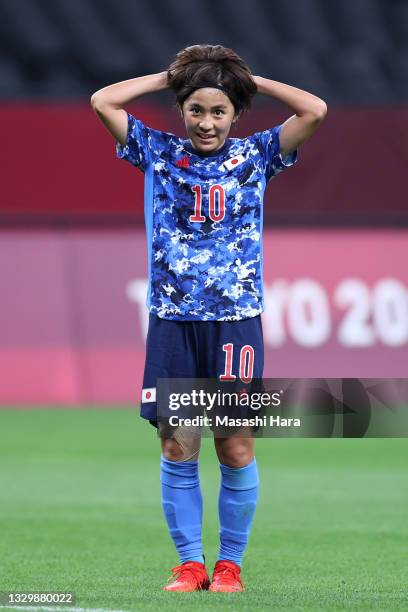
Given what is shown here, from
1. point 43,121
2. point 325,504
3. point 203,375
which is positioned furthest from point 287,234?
point 203,375

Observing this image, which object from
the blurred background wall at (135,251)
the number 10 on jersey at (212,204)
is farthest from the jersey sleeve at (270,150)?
the blurred background wall at (135,251)

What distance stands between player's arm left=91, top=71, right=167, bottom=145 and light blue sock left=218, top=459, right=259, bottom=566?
1.27 m

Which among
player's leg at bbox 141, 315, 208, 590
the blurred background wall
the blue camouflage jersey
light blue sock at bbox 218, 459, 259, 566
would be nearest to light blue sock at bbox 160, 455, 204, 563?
player's leg at bbox 141, 315, 208, 590

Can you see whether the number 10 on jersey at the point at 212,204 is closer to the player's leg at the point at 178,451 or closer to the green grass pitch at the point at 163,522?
the player's leg at the point at 178,451

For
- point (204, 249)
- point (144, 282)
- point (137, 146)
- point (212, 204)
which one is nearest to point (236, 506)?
point (204, 249)

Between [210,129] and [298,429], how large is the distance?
3.82 ft

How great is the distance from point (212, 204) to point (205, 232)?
0.10m

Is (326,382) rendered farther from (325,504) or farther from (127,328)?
(127,328)

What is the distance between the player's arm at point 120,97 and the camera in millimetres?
5121

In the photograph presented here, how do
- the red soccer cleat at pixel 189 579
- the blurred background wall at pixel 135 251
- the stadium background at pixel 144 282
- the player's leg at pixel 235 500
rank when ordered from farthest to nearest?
the blurred background wall at pixel 135 251 → the stadium background at pixel 144 282 → the player's leg at pixel 235 500 → the red soccer cleat at pixel 189 579

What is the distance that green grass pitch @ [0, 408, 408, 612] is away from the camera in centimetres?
505

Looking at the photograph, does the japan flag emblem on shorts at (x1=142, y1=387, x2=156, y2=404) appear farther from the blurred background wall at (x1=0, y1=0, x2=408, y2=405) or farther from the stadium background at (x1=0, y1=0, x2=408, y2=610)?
the blurred background wall at (x1=0, y1=0, x2=408, y2=405)

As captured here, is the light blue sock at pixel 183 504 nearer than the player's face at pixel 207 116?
No

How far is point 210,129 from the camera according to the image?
16.4ft
